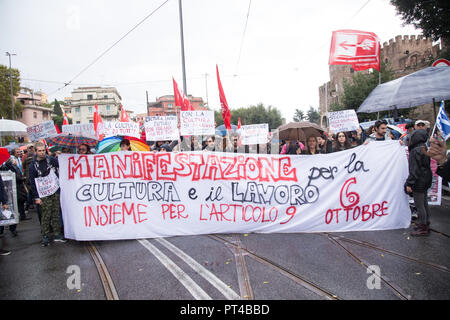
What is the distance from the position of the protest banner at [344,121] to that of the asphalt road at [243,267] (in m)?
3.22

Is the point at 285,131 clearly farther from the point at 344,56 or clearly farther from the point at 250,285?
the point at 250,285

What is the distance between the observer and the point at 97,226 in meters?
4.78

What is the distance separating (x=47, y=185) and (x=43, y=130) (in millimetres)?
4213

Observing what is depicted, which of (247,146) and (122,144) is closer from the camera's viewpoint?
(122,144)

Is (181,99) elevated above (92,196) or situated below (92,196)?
above

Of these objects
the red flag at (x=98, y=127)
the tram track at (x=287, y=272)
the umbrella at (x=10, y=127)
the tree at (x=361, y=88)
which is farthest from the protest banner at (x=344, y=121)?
the tree at (x=361, y=88)

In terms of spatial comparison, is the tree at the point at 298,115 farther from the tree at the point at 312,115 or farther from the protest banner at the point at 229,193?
the protest banner at the point at 229,193

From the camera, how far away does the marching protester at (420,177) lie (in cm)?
466

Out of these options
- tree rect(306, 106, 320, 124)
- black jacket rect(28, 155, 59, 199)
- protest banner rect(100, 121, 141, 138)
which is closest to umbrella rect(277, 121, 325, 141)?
protest banner rect(100, 121, 141, 138)

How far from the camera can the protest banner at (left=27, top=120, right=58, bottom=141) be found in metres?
8.21

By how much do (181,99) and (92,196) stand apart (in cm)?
577
